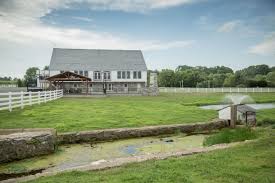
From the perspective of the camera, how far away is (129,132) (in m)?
9.78

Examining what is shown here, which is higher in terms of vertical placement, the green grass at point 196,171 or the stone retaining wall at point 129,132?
the green grass at point 196,171

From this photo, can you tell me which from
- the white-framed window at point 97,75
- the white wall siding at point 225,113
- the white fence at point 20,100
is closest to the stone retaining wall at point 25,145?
the white wall siding at point 225,113

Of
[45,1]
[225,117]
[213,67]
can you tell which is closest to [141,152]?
[225,117]

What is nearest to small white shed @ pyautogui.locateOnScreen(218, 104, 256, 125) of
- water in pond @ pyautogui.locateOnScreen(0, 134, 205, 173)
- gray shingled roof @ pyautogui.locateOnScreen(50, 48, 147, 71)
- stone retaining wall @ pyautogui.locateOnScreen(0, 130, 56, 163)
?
water in pond @ pyautogui.locateOnScreen(0, 134, 205, 173)

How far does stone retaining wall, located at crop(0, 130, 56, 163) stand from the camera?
7039mm

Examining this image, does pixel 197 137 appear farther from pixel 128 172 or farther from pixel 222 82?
pixel 222 82

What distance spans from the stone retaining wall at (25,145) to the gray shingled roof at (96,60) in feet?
131

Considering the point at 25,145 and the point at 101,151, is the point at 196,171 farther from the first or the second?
the point at 25,145

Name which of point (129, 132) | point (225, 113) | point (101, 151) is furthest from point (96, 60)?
point (101, 151)

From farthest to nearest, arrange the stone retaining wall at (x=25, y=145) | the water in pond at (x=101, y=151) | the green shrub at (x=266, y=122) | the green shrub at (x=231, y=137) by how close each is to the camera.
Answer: the green shrub at (x=266, y=122), the green shrub at (x=231, y=137), the stone retaining wall at (x=25, y=145), the water in pond at (x=101, y=151)

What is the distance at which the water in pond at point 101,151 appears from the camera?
21.9 feet

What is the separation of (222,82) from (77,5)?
80479mm

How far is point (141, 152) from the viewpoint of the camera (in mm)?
7824

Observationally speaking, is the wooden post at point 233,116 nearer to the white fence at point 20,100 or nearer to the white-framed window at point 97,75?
the white fence at point 20,100
